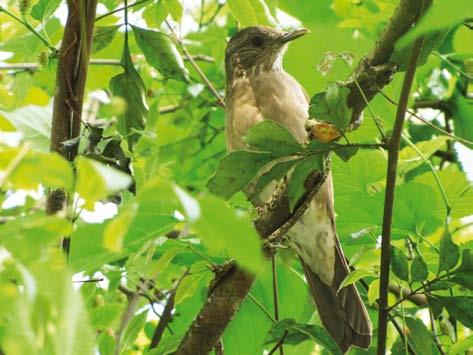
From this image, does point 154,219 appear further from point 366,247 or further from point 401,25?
point 366,247

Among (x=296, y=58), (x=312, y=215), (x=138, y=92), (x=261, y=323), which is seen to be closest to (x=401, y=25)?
(x=138, y=92)

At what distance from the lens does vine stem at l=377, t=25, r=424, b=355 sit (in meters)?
1.62

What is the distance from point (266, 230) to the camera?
227 cm

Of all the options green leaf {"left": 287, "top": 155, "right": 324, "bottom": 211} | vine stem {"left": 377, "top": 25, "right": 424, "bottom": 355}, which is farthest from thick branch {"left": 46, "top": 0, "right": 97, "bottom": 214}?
vine stem {"left": 377, "top": 25, "right": 424, "bottom": 355}

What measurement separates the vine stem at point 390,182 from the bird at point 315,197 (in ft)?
3.05

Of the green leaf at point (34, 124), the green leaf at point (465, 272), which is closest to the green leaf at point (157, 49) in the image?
the green leaf at point (34, 124)

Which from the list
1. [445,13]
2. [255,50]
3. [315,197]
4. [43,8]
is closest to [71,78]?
[43,8]

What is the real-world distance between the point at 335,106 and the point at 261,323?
4.04 ft

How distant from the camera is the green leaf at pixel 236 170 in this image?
6.07 ft

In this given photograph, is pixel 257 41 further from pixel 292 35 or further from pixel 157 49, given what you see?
pixel 157 49

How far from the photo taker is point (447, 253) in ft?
6.68

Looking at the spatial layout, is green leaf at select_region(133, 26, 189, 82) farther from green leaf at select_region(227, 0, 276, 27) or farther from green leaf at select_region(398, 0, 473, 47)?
green leaf at select_region(398, 0, 473, 47)

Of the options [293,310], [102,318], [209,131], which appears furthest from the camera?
[209,131]

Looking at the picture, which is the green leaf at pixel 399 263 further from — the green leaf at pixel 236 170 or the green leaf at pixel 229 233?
the green leaf at pixel 229 233
